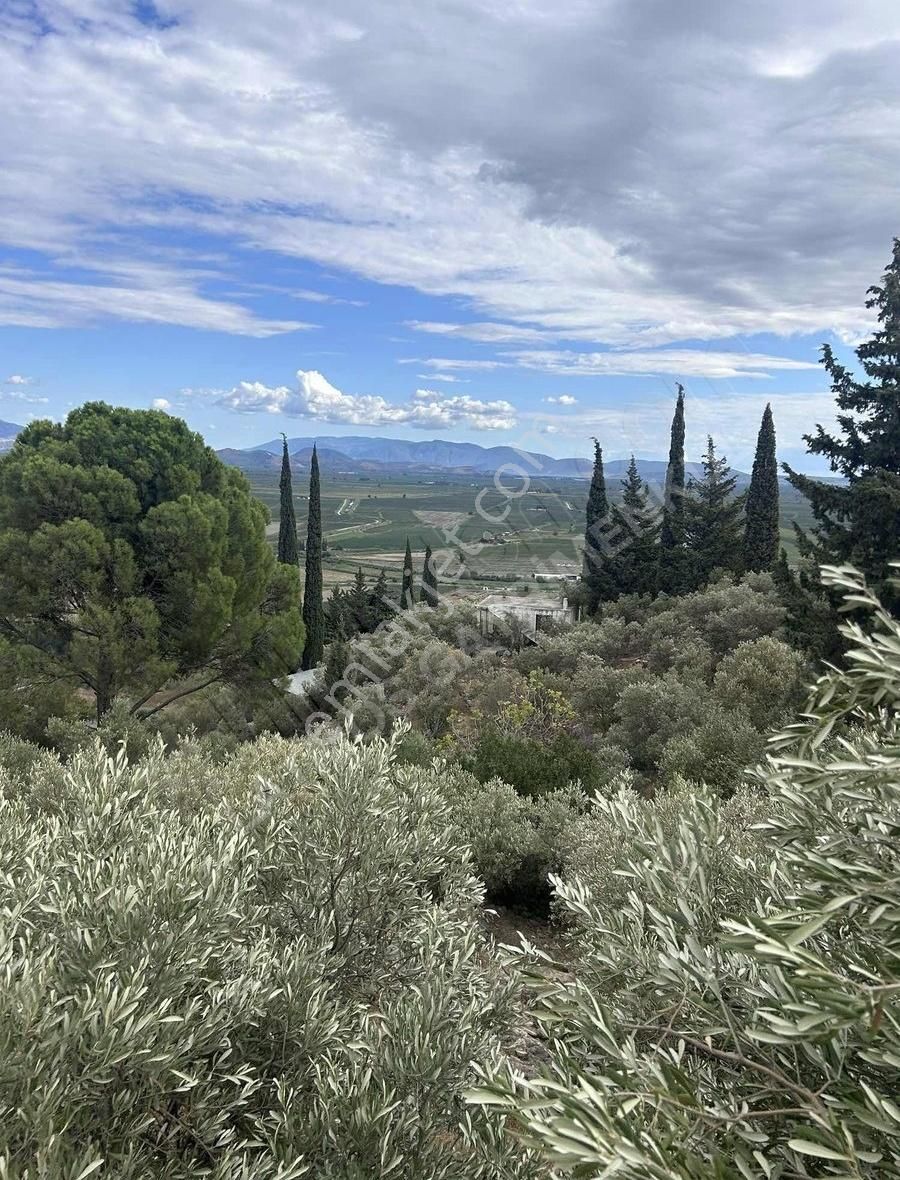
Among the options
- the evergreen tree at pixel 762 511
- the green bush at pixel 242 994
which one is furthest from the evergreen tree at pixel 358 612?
the green bush at pixel 242 994

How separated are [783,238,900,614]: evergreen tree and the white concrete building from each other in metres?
12.8

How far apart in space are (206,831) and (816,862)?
350 centimetres

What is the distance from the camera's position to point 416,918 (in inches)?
184

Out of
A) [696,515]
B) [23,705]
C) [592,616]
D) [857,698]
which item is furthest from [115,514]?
[696,515]

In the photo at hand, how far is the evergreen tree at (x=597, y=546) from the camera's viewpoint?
103ft

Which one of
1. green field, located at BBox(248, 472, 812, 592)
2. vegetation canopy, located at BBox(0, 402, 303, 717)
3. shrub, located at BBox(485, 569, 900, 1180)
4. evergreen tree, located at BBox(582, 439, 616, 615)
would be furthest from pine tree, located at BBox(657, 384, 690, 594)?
shrub, located at BBox(485, 569, 900, 1180)

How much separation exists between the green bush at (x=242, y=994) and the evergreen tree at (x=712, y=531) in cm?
2584

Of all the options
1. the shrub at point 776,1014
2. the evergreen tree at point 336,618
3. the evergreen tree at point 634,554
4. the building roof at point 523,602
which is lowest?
the evergreen tree at point 336,618

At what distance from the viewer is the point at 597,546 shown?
1264 inches

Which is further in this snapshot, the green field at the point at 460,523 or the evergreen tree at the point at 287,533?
the green field at the point at 460,523

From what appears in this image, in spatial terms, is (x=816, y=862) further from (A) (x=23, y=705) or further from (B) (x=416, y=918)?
(A) (x=23, y=705)

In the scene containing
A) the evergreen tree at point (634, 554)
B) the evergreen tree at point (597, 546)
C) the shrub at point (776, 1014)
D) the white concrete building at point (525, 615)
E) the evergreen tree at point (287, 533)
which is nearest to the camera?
the shrub at point (776, 1014)

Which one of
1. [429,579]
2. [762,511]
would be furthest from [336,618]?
[762,511]

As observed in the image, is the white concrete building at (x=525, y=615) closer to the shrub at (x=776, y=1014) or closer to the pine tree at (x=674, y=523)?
the pine tree at (x=674, y=523)
